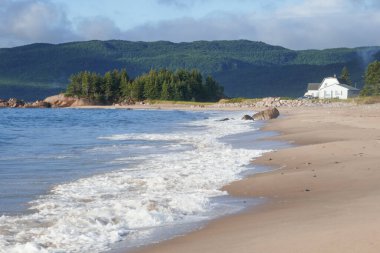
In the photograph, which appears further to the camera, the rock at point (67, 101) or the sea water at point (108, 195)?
the rock at point (67, 101)

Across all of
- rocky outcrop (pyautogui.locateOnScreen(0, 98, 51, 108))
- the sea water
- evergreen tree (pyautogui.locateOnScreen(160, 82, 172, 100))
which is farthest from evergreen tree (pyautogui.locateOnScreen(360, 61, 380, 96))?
rocky outcrop (pyautogui.locateOnScreen(0, 98, 51, 108))

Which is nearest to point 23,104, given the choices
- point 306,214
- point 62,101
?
point 62,101

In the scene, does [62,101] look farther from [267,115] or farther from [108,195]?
[108,195]

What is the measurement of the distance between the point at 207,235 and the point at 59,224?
7.70ft

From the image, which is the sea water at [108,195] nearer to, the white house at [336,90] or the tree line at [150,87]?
the white house at [336,90]

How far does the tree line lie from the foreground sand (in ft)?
321

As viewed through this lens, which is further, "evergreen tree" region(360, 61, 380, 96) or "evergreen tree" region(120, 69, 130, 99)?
"evergreen tree" region(120, 69, 130, 99)

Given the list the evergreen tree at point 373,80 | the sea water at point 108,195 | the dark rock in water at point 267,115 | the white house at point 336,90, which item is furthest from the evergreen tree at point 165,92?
the sea water at point 108,195

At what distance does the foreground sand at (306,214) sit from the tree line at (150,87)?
97757 millimetres

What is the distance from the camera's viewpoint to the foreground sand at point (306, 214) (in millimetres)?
6863

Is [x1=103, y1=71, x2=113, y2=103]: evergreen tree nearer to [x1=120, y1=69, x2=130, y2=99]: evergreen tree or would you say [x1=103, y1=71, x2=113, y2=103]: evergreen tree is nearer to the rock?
[x1=120, y1=69, x2=130, y2=99]: evergreen tree

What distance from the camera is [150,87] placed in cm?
11525

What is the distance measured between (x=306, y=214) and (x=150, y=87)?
107 meters

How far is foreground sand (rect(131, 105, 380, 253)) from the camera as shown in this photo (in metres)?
6.86
